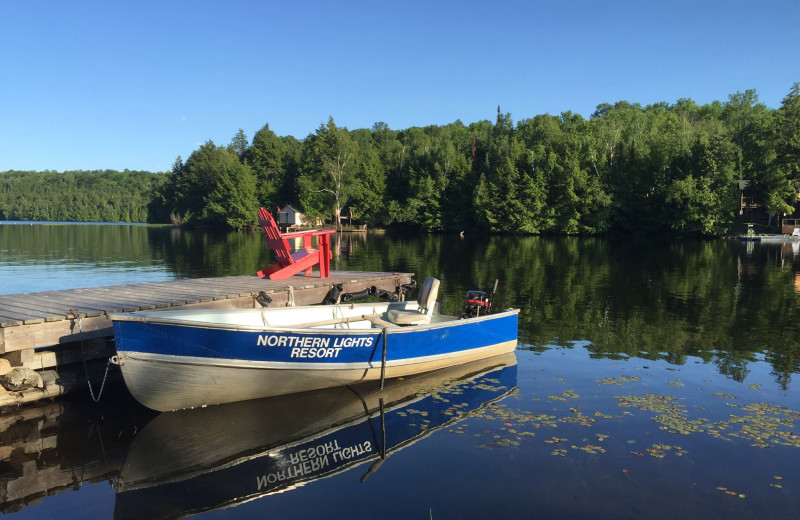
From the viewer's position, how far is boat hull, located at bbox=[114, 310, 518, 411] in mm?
8539

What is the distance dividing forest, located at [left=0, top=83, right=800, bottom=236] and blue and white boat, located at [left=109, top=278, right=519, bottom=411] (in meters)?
57.3

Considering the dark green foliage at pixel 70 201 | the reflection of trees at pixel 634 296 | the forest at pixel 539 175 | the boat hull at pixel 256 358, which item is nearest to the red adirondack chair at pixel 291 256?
the reflection of trees at pixel 634 296

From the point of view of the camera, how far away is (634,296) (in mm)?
21344

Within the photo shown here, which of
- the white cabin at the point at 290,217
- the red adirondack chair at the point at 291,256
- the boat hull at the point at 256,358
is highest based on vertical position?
the white cabin at the point at 290,217

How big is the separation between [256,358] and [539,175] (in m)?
67.9

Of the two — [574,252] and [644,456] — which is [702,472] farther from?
[574,252]

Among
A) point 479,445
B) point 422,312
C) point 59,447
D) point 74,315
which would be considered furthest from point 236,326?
point 422,312

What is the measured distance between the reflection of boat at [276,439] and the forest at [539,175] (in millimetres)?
59061

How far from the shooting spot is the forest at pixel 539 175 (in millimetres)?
61344

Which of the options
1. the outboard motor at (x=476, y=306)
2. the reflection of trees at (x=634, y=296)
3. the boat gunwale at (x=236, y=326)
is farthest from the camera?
the reflection of trees at (x=634, y=296)

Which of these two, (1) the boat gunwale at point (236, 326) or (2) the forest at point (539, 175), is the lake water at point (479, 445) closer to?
(1) the boat gunwale at point (236, 326)

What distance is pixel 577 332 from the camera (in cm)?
1533

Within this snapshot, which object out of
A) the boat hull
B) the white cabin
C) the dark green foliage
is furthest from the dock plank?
the dark green foliage

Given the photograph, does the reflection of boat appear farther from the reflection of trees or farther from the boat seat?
the reflection of trees
